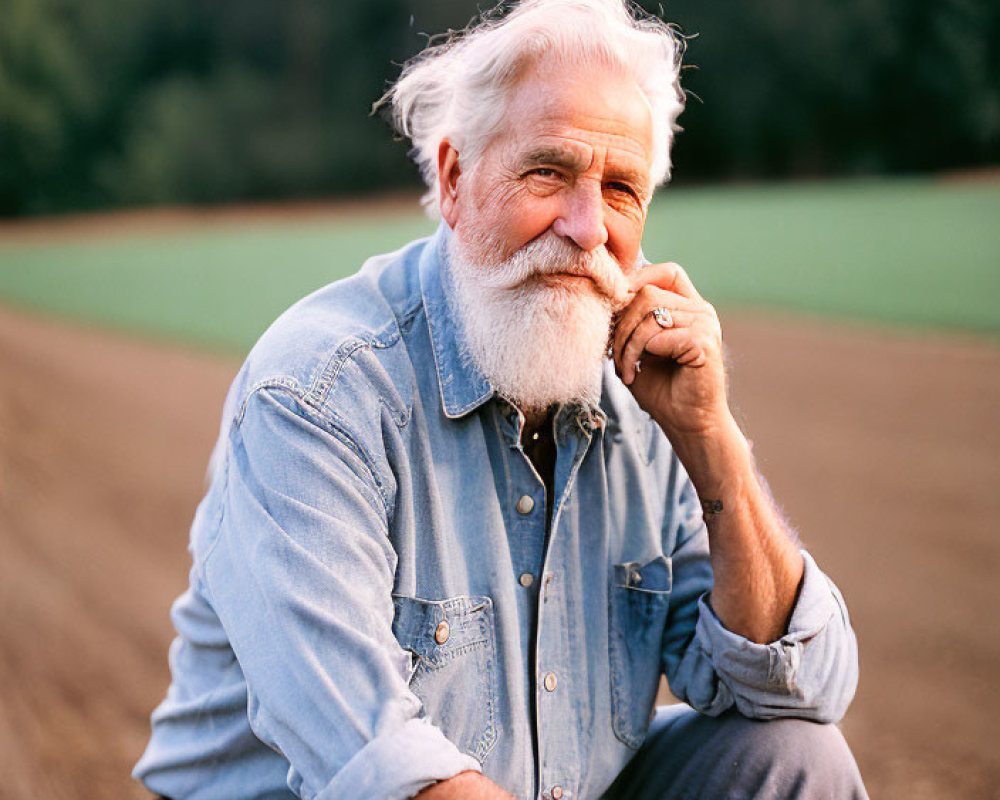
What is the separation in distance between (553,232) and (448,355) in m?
0.29

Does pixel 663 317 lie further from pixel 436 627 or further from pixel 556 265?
pixel 436 627

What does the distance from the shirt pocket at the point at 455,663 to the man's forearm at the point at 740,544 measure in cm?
46

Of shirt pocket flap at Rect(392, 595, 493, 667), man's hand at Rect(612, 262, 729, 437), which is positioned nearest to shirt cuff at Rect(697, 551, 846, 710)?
man's hand at Rect(612, 262, 729, 437)

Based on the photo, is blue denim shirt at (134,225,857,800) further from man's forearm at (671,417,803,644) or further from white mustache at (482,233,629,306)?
white mustache at (482,233,629,306)

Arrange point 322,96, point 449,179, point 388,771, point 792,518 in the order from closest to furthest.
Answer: point 388,771 → point 449,179 → point 792,518 → point 322,96

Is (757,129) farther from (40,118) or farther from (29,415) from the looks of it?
(29,415)

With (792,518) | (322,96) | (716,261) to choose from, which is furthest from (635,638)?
(322,96)

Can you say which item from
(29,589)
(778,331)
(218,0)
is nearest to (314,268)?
(778,331)

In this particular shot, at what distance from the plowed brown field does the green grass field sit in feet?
7.24

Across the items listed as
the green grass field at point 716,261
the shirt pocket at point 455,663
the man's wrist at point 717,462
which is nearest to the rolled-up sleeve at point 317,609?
the shirt pocket at point 455,663

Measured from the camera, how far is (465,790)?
1660mm

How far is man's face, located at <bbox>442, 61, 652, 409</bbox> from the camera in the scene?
1.98 meters

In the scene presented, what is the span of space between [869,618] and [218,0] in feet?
129

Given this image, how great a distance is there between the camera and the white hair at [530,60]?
6.52 feet
